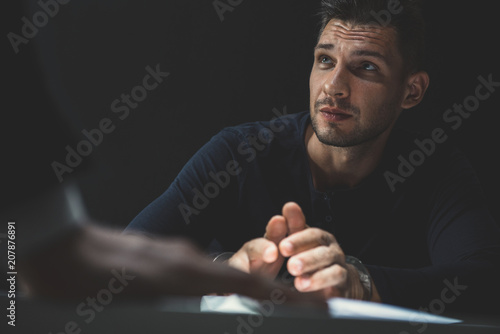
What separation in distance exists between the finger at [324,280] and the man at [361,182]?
6cm

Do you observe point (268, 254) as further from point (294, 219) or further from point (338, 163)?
point (338, 163)

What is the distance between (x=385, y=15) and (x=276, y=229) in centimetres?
57

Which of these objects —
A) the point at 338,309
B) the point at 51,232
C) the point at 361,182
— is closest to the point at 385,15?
the point at 361,182

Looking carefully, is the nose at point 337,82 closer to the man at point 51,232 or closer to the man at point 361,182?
the man at point 361,182

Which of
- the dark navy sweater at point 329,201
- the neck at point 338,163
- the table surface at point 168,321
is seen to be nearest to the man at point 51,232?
the table surface at point 168,321

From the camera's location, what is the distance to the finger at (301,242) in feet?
2.01

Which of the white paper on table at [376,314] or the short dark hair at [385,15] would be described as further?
the short dark hair at [385,15]

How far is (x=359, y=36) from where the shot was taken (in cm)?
95

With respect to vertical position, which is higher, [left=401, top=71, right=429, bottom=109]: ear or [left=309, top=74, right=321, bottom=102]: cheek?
[left=309, top=74, right=321, bottom=102]: cheek

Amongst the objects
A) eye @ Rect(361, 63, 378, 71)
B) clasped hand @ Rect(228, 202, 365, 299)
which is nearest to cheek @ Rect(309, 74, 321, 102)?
eye @ Rect(361, 63, 378, 71)

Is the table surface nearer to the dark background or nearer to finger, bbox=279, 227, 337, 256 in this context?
finger, bbox=279, 227, 337, 256

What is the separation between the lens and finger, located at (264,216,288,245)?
0.62m

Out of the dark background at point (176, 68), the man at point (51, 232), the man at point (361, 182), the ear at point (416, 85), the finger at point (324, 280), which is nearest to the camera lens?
the man at point (51, 232)

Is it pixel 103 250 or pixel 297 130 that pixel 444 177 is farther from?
pixel 103 250
